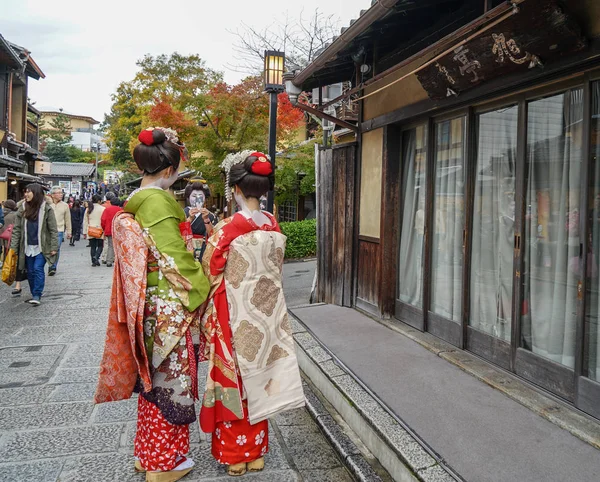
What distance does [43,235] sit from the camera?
8.36m

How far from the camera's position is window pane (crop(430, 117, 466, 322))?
525 cm

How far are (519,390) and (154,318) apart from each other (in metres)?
3.02

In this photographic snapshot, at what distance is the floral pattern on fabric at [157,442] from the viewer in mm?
3111

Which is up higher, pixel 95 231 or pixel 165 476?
pixel 95 231

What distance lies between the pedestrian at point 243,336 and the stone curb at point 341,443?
59cm

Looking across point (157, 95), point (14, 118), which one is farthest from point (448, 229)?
point (157, 95)

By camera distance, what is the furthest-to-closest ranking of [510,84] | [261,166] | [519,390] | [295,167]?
1. [295,167]
2. [510,84]
3. [519,390]
4. [261,166]

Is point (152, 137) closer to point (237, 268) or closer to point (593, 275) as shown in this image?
point (237, 268)

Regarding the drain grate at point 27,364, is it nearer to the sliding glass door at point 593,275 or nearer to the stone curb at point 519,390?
the stone curb at point 519,390

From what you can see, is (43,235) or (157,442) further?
(43,235)

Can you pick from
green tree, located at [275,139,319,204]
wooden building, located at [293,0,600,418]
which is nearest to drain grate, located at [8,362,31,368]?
wooden building, located at [293,0,600,418]

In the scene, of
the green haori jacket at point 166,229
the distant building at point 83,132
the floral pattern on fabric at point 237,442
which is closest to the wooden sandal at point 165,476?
the floral pattern on fabric at point 237,442

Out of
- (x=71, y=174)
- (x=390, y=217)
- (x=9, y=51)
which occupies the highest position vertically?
(x=9, y=51)

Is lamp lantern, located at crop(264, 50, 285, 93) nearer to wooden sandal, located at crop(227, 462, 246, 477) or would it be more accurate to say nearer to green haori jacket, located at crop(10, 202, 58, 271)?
green haori jacket, located at crop(10, 202, 58, 271)
